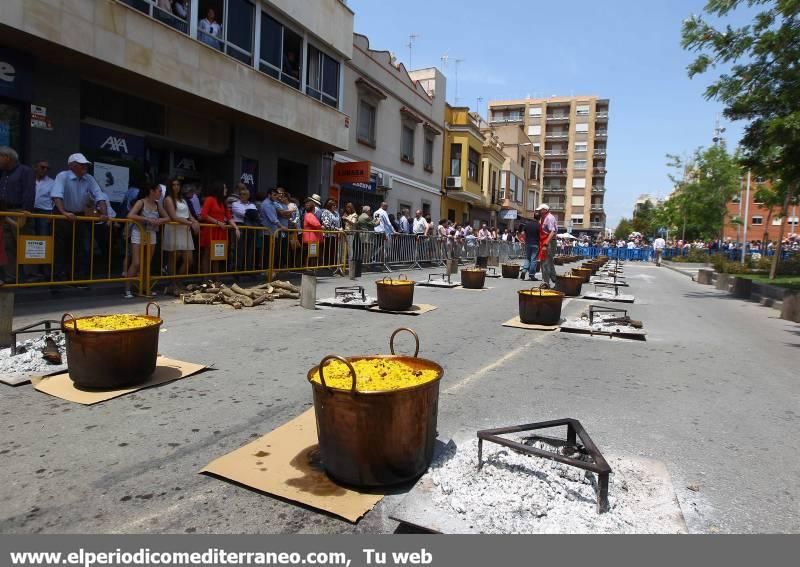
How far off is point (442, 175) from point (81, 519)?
105 ft

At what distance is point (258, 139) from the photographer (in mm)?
16562

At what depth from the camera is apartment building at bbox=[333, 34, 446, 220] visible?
22109 mm

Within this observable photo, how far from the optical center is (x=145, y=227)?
29.7 ft

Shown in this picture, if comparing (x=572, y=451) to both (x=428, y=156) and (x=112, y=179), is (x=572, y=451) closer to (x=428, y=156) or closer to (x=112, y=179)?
(x=112, y=179)

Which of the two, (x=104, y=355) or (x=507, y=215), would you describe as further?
(x=507, y=215)

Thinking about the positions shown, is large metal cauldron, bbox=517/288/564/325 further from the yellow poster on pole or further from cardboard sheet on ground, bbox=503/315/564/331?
the yellow poster on pole

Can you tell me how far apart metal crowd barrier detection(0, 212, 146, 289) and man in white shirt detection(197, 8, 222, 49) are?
623 centimetres

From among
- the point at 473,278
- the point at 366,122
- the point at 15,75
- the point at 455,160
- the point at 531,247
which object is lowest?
the point at 473,278

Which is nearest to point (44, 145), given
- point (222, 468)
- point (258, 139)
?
point (258, 139)

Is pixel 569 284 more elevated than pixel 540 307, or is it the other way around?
pixel 569 284

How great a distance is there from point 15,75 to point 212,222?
430 cm

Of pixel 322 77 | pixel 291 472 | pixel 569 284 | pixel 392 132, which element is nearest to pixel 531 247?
pixel 569 284

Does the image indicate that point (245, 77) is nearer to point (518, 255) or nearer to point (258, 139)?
point (258, 139)

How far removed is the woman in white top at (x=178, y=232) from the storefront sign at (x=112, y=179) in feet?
10.7
